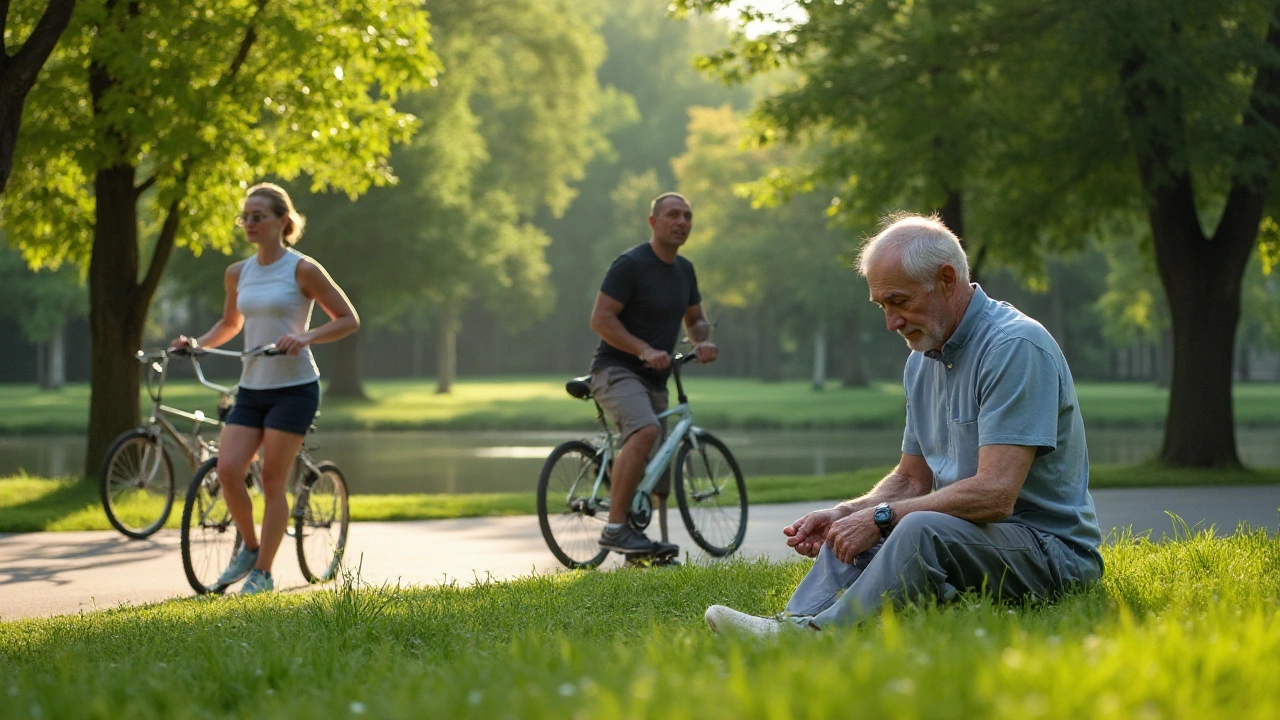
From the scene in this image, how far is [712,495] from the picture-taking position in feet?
29.2

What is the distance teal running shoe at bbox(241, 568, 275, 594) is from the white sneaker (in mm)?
3724

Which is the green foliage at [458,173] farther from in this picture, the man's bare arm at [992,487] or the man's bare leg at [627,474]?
the man's bare arm at [992,487]

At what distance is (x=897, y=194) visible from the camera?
15789 millimetres

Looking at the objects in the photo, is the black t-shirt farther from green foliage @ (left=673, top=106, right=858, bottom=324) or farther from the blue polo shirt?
green foliage @ (left=673, top=106, right=858, bottom=324)

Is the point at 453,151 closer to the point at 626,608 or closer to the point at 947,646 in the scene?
the point at 626,608

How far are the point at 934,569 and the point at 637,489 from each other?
4.13 metres

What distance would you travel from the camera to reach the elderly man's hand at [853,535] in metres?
4.46

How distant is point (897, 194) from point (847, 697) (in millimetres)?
13687

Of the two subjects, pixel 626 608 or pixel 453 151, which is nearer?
pixel 626 608

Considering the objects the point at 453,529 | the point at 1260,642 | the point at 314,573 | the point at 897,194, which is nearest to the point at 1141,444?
the point at 897,194

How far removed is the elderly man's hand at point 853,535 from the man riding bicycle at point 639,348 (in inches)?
144

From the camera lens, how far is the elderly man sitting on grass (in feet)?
14.2

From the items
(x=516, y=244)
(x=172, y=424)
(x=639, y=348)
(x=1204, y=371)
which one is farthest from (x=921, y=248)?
(x=516, y=244)

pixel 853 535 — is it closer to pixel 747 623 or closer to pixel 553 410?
pixel 747 623
